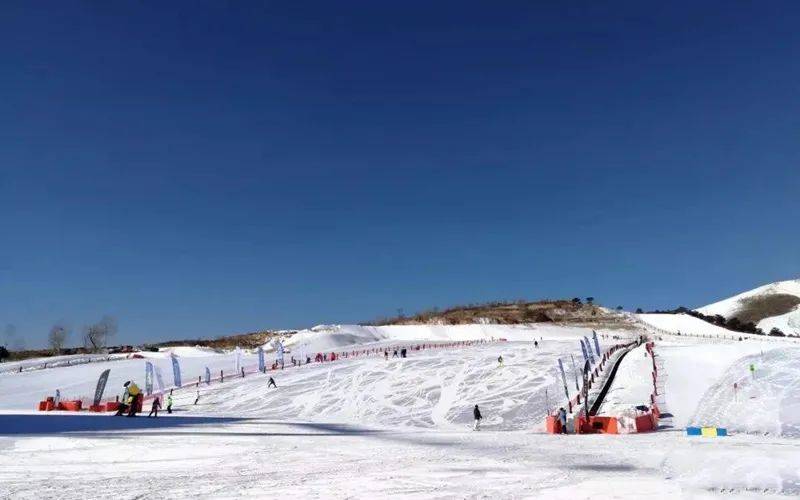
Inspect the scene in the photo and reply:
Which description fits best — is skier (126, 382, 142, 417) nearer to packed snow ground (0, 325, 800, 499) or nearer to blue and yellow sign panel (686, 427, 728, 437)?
packed snow ground (0, 325, 800, 499)

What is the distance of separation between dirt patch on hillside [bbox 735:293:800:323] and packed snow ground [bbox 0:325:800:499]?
127224 mm

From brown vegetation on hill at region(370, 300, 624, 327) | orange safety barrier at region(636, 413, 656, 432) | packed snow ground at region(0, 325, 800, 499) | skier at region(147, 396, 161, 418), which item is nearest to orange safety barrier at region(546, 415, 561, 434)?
packed snow ground at region(0, 325, 800, 499)

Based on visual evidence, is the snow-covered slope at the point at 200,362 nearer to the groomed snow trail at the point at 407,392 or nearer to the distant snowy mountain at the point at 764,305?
the groomed snow trail at the point at 407,392

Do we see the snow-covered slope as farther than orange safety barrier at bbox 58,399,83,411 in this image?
Yes

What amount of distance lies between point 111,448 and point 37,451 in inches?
68.1

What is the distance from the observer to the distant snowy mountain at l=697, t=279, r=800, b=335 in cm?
13951

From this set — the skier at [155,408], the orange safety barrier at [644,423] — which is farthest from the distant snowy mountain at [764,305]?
the skier at [155,408]

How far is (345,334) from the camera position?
251 feet

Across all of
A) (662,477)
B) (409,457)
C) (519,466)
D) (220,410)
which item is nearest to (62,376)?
A: (220,410)

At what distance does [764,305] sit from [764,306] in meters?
1.34

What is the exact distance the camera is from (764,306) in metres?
156

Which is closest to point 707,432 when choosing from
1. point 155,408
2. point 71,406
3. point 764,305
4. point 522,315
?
point 155,408

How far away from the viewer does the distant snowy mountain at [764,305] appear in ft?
458

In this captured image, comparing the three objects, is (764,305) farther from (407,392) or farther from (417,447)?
(417,447)
